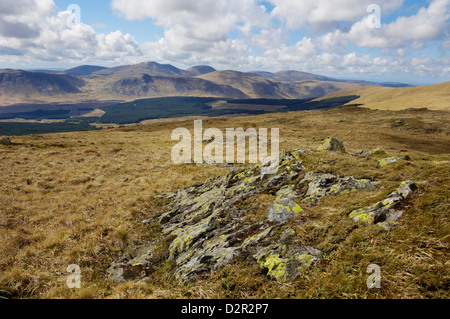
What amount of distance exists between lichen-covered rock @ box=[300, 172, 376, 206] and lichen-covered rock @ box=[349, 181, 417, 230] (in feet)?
6.38

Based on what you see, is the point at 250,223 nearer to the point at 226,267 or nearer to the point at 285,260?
the point at 226,267

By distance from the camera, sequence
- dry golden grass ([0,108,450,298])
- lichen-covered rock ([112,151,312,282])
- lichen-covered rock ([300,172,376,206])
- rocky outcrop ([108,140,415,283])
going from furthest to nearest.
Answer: lichen-covered rock ([300,172,376,206])
lichen-covered rock ([112,151,312,282])
rocky outcrop ([108,140,415,283])
dry golden grass ([0,108,450,298])

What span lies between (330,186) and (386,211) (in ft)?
10.7

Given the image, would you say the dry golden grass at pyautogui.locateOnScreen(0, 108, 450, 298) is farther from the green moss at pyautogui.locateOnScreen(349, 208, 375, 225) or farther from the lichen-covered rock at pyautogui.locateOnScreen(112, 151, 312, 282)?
the lichen-covered rock at pyautogui.locateOnScreen(112, 151, 312, 282)

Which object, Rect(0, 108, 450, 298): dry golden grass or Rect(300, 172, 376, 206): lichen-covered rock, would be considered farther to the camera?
Rect(300, 172, 376, 206): lichen-covered rock

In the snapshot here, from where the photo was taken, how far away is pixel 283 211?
29.8 feet

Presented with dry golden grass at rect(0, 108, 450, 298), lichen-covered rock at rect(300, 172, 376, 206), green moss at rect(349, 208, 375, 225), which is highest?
lichen-covered rock at rect(300, 172, 376, 206)

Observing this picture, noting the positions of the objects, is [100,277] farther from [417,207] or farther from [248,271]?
[417,207]

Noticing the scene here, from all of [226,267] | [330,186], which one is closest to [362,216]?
[330,186]

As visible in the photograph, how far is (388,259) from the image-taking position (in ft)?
18.1

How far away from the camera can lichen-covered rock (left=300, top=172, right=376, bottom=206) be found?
974 cm

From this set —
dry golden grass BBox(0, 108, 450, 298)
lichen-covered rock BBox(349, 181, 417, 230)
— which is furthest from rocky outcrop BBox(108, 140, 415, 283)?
dry golden grass BBox(0, 108, 450, 298)
